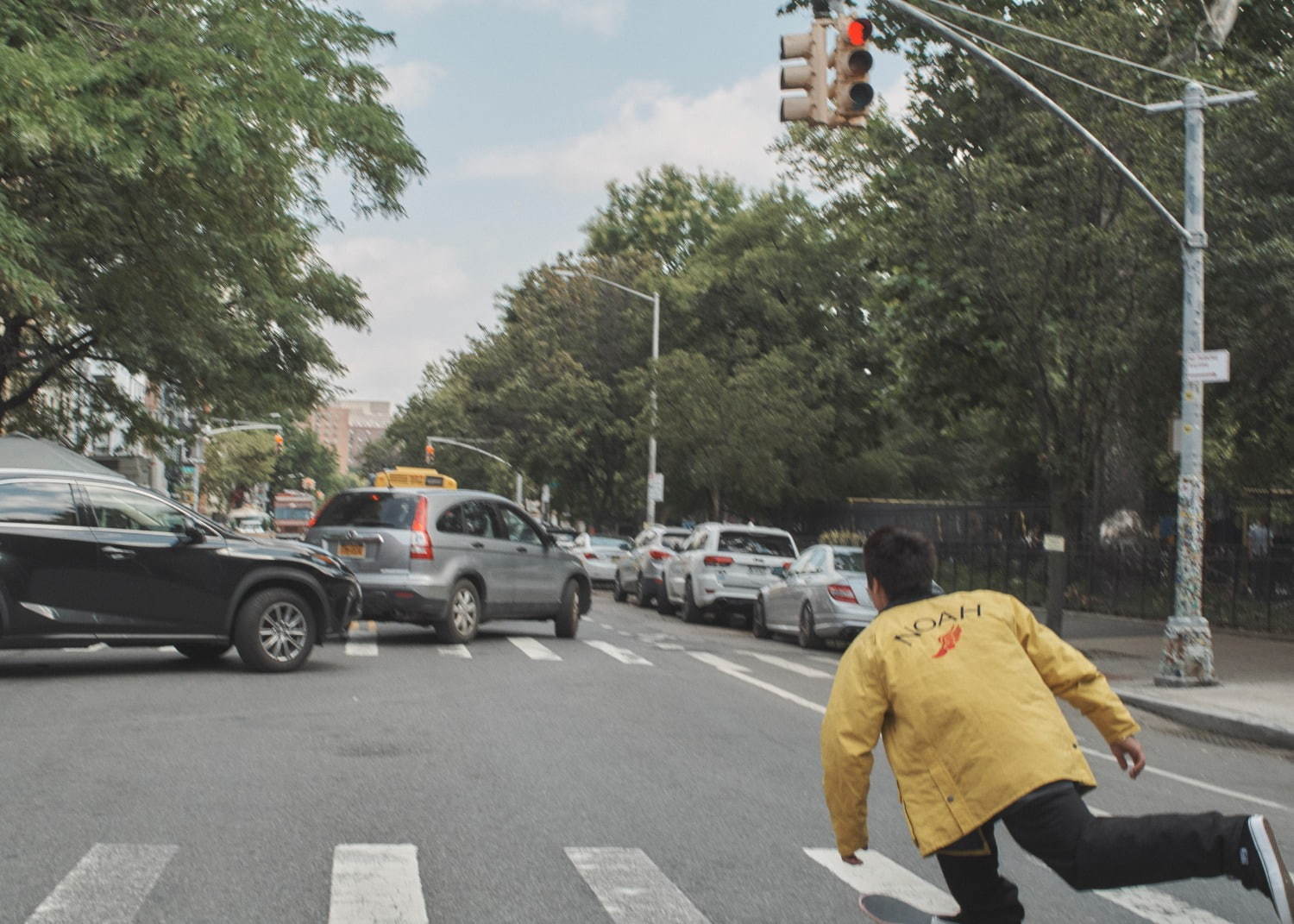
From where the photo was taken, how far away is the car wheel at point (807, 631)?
20844 millimetres

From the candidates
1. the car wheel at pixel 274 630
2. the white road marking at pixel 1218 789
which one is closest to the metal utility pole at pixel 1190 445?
the white road marking at pixel 1218 789

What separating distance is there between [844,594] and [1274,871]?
16034mm

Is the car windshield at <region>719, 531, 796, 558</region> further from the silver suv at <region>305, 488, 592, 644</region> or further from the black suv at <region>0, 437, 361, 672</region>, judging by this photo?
the black suv at <region>0, 437, 361, 672</region>

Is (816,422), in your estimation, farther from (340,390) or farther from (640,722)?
(640,722)

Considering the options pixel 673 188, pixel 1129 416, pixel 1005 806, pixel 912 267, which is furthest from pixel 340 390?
pixel 673 188

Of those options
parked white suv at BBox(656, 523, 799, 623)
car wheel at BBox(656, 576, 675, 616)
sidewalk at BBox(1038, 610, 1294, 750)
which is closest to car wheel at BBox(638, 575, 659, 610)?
car wheel at BBox(656, 576, 675, 616)

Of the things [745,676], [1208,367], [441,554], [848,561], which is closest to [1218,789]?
[745,676]

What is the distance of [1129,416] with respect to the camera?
76.2ft

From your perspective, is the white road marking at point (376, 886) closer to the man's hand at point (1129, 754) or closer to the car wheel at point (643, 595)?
the man's hand at point (1129, 754)

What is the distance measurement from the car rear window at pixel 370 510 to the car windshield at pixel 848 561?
600cm

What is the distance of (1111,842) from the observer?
13.4 feet


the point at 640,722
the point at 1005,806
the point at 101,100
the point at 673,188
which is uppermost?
the point at 673,188

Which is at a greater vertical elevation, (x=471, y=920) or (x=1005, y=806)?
(x=1005, y=806)

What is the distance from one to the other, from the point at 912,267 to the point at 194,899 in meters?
23.9
